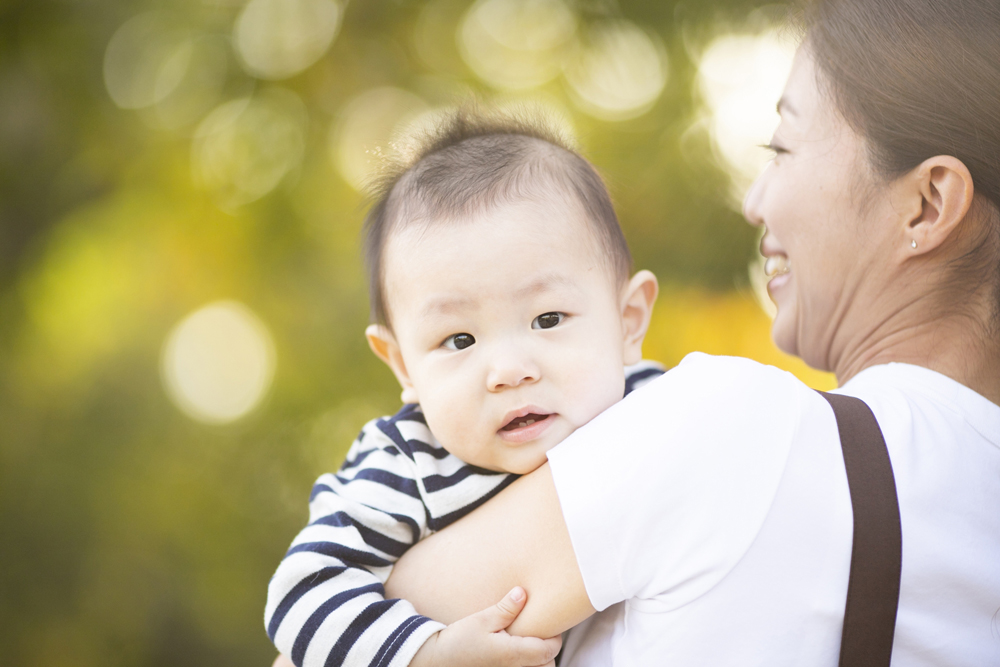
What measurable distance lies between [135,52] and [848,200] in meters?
3.75

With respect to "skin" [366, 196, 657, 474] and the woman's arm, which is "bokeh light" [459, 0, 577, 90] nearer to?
"skin" [366, 196, 657, 474]

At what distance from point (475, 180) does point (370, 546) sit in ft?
2.10

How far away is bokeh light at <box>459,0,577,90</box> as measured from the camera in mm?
3699

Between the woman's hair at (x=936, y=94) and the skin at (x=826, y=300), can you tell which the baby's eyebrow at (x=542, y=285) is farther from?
the woman's hair at (x=936, y=94)

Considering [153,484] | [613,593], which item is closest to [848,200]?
[613,593]

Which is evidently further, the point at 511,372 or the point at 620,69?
the point at 620,69

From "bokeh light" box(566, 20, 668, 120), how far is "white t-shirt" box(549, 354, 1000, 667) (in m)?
3.01

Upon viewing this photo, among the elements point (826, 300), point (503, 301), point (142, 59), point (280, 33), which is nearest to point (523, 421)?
point (503, 301)

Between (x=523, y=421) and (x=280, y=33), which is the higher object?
(x=280, y=33)

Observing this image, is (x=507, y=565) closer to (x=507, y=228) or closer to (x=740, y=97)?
(x=507, y=228)

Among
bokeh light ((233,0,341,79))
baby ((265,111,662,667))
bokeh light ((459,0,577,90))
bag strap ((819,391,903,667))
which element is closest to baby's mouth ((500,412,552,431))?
baby ((265,111,662,667))

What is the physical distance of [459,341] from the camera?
1168mm

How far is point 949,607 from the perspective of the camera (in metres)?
0.92

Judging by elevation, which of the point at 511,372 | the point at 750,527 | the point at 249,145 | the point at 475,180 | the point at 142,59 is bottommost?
the point at 750,527
